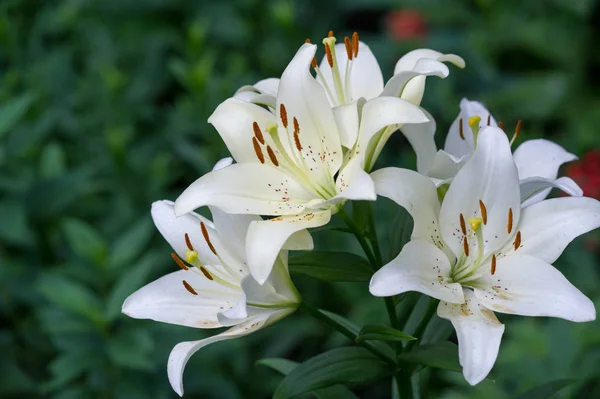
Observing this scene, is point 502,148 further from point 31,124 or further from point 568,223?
point 31,124

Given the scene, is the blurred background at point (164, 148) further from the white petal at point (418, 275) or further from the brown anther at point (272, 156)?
the brown anther at point (272, 156)

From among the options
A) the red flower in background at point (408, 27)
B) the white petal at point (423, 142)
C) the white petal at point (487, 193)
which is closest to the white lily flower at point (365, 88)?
the white petal at point (423, 142)

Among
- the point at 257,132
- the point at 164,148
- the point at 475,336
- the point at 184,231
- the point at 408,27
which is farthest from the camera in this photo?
the point at 408,27

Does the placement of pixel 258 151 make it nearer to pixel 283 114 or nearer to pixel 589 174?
pixel 283 114

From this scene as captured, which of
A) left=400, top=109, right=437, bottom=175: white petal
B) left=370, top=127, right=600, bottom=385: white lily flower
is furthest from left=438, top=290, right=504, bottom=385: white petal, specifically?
left=400, top=109, right=437, bottom=175: white petal

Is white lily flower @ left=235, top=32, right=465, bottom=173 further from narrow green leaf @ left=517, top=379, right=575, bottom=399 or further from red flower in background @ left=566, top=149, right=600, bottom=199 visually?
red flower in background @ left=566, top=149, right=600, bottom=199

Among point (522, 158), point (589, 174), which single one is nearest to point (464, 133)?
point (522, 158)

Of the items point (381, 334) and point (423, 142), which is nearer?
point (381, 334)
